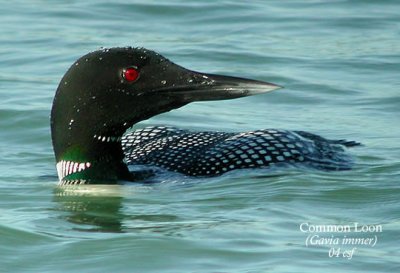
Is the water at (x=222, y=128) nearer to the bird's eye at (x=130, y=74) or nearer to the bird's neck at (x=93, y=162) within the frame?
the bird's neck at (x=93, y=162)

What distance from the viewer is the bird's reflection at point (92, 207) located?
7.07 m

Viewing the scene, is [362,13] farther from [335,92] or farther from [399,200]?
[399,200]

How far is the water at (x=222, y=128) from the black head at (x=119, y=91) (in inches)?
14.8

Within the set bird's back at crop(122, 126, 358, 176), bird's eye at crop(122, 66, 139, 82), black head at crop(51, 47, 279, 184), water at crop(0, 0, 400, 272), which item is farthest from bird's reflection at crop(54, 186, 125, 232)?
bird's eye at crop(122, 66, 139, 82)

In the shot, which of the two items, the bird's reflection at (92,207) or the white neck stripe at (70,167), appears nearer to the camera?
the bird's reflection at (92,207)

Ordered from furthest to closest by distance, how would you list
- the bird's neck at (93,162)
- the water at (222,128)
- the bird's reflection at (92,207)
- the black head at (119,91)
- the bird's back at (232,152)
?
the bird's back at (232,152), the bird's neck at (93,162), the black head at (119,91), the bird's reflection at (92,207), the water at (222,128)

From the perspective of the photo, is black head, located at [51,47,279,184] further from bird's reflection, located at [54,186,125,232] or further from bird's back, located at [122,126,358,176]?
bird's back, located at [122,126,358,176]

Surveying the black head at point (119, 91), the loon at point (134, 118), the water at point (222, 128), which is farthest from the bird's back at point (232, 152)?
the black head at point (119, 91)

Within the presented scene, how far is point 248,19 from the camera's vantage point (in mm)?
13320

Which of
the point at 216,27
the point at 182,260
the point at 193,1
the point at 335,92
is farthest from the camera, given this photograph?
the point at 193,1

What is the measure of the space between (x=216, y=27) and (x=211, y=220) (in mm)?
6261

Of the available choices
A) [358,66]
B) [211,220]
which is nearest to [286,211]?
[211,220]

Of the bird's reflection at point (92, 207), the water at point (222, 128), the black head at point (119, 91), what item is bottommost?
the bird's reflection at point (92, 207)

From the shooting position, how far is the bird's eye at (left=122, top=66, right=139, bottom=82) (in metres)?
7.62
